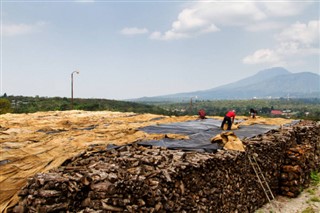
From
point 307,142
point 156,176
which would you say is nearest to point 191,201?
point 156,176

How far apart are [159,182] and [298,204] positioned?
6037 mm

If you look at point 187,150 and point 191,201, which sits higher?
point 187,150

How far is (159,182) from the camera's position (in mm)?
5914

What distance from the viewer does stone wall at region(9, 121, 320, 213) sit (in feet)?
17.0

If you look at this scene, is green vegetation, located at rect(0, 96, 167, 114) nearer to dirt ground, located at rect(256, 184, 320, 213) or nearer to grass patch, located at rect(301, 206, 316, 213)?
dirt ground, located at rect(256, 184, 320, 213)

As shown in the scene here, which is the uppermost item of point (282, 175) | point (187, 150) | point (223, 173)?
point (187, 150)

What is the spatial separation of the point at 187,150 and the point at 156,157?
51.0 inches

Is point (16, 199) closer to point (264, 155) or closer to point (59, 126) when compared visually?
point (59, 126)

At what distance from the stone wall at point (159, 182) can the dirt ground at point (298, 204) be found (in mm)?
223

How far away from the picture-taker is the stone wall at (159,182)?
5.18 metres

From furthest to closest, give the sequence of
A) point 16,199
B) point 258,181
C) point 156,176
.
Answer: point 258,181, point 156,176, point 16,199

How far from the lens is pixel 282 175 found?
1069cm

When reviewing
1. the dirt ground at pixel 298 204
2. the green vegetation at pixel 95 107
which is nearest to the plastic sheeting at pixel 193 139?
the dirt ground at pixel 298 204

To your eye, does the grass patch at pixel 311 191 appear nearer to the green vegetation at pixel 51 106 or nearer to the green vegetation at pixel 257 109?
the green vegetation at pixel 257 109
